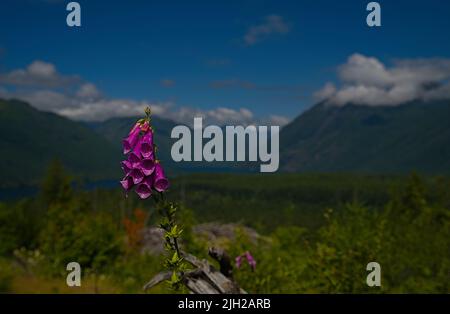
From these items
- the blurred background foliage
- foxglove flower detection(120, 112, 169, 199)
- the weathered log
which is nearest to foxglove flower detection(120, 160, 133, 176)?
foxglove flower detection(120, 112, 169, 199)

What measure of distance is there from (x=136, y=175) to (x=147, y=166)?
112 mm

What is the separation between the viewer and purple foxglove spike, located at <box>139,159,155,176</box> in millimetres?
3811

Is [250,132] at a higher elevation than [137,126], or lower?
higher

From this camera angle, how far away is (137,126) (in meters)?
4.14

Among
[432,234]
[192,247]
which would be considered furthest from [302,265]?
[432,234]

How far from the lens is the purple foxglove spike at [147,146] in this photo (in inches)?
154

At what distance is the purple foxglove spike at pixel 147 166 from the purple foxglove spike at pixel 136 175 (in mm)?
35

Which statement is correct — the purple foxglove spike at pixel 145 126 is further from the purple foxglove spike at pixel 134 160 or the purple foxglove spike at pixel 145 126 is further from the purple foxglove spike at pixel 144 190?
the purple foxglove spike at pixel 144 190

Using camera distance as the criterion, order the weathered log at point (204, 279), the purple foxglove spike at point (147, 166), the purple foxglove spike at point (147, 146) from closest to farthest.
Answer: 1. the purple foxglove spike at point (147, 166)
2. the purple foxglove spike at point (147, 146)
3. the weathered log at point (204, 279)

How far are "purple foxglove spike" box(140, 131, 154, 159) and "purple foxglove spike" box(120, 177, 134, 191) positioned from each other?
0.23 metres

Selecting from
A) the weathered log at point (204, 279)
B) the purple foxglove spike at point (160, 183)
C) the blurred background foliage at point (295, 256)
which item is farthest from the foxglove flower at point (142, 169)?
the weathered log at point (204, 279)
